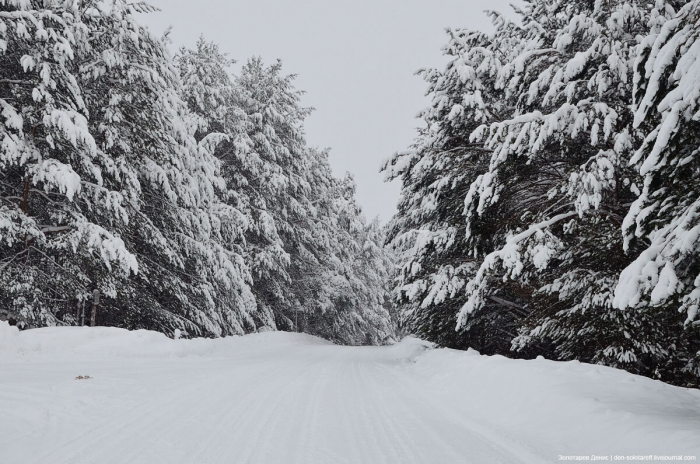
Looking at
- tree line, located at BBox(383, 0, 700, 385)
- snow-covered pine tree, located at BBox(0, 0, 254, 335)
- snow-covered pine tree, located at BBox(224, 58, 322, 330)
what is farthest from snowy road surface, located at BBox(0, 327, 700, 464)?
snow-covered pine tree, located at BBox(224, 58, 322, 330)

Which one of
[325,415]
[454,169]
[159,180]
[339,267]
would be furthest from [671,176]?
[339,267]

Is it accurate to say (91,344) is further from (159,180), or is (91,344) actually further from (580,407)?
(580,407)

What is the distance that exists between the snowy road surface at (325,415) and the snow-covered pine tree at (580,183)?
1217mm

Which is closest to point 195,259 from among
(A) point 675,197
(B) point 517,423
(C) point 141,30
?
(C) point 141,30

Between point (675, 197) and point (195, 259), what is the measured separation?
1309 cm

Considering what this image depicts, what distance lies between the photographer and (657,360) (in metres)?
6.61

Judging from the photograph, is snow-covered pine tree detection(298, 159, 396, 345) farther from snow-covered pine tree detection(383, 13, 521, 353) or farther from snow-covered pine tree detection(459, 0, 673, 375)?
snow-covered pine tree detection(459, 0, 673, 375)

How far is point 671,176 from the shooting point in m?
3.67

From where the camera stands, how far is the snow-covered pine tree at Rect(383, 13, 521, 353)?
909 centimetres

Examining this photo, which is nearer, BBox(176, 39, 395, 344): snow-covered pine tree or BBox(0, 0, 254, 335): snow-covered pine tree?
BBox(0, 0, 254, 335): snow-covered pine tree

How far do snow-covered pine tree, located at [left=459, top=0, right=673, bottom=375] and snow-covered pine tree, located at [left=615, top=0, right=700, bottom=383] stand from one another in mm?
2057

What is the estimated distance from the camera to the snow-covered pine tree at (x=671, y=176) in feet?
11.1

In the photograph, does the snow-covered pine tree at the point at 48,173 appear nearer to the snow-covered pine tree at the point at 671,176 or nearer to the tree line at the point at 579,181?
the tree line at the point at 579,181

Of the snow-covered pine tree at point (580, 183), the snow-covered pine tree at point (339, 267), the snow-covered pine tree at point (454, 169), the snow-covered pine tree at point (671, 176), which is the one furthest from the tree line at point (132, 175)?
the snow-covered pine tree at point (671, 176)
